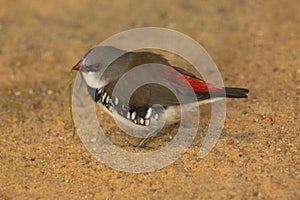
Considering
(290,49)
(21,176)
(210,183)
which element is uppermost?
(290,49)

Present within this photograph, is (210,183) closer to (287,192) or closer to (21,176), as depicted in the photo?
(287,192)

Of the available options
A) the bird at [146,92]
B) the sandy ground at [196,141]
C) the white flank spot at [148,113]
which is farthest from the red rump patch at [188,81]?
the sandy ground at [196,141]

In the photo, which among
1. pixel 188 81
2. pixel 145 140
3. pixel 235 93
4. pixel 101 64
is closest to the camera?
pixel 235 93

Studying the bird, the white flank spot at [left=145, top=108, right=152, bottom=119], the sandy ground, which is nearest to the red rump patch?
the bird

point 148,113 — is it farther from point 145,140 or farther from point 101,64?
point 101,64

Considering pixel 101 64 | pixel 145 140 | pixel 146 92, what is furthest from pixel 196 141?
pixel 101 64

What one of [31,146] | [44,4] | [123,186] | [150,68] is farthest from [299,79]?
[44,4]
